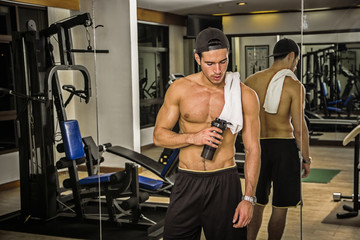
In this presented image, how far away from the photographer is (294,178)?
301cm

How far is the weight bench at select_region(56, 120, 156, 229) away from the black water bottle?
4.19ft

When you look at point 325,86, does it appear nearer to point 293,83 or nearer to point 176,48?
point 293,83

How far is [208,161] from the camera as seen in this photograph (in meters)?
2.55

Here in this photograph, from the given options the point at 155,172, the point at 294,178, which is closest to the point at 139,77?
the point at 155,172

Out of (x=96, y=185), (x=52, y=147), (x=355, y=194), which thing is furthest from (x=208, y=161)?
(x=52, y=147)

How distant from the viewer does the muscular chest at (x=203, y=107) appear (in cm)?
257

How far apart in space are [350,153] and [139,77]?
1.51 m

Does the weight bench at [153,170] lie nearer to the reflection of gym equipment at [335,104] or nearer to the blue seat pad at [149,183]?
the blue seat pad at [149,183]

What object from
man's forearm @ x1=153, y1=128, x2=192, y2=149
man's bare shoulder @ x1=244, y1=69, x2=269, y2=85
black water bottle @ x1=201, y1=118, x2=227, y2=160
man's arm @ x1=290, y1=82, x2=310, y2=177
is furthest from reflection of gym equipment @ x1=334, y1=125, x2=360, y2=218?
man's forearm @ x1=153, y1=128, x2=192, y2=149

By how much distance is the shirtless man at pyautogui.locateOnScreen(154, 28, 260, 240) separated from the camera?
2523 millimetres

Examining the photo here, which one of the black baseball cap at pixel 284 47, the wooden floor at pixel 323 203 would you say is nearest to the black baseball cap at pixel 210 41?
the black baseball cap at pixel 284 47

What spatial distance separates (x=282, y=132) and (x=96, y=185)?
170 cm

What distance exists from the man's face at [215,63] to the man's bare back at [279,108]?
1.32 ft

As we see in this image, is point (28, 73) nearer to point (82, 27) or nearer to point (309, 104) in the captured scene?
point (82, 27)
